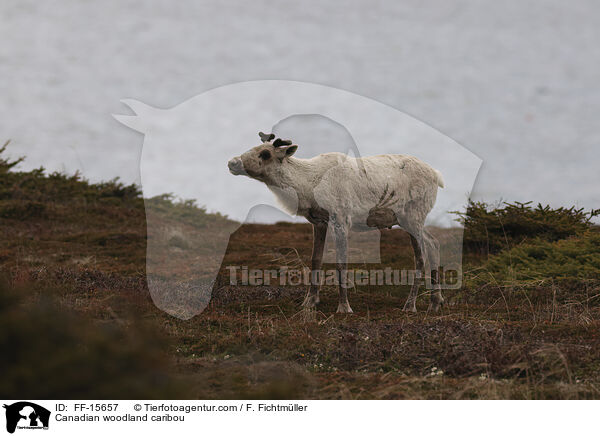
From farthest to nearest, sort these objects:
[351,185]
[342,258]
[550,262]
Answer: [550,262] → [351,185] → [342,258]

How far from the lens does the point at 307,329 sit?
23.6 ft

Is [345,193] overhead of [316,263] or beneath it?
overhead

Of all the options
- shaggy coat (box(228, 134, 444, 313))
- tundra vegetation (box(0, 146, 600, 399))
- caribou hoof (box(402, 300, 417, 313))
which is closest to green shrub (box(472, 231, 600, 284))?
tundra vegetation (box(0, 146, 600, 399))

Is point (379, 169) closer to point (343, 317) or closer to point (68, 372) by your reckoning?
point (343, 317)

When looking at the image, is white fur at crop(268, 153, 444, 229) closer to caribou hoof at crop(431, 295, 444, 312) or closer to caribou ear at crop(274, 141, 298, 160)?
caribou ear at crop(274, 141, 298, 160)

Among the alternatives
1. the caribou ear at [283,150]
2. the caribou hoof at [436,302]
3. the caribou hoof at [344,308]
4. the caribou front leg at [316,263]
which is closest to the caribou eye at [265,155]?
the caribou ear at [283,150]

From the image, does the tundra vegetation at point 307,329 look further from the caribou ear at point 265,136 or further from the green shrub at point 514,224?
the caribou ear at point 265,136

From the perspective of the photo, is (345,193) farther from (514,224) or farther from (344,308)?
(514,224)
